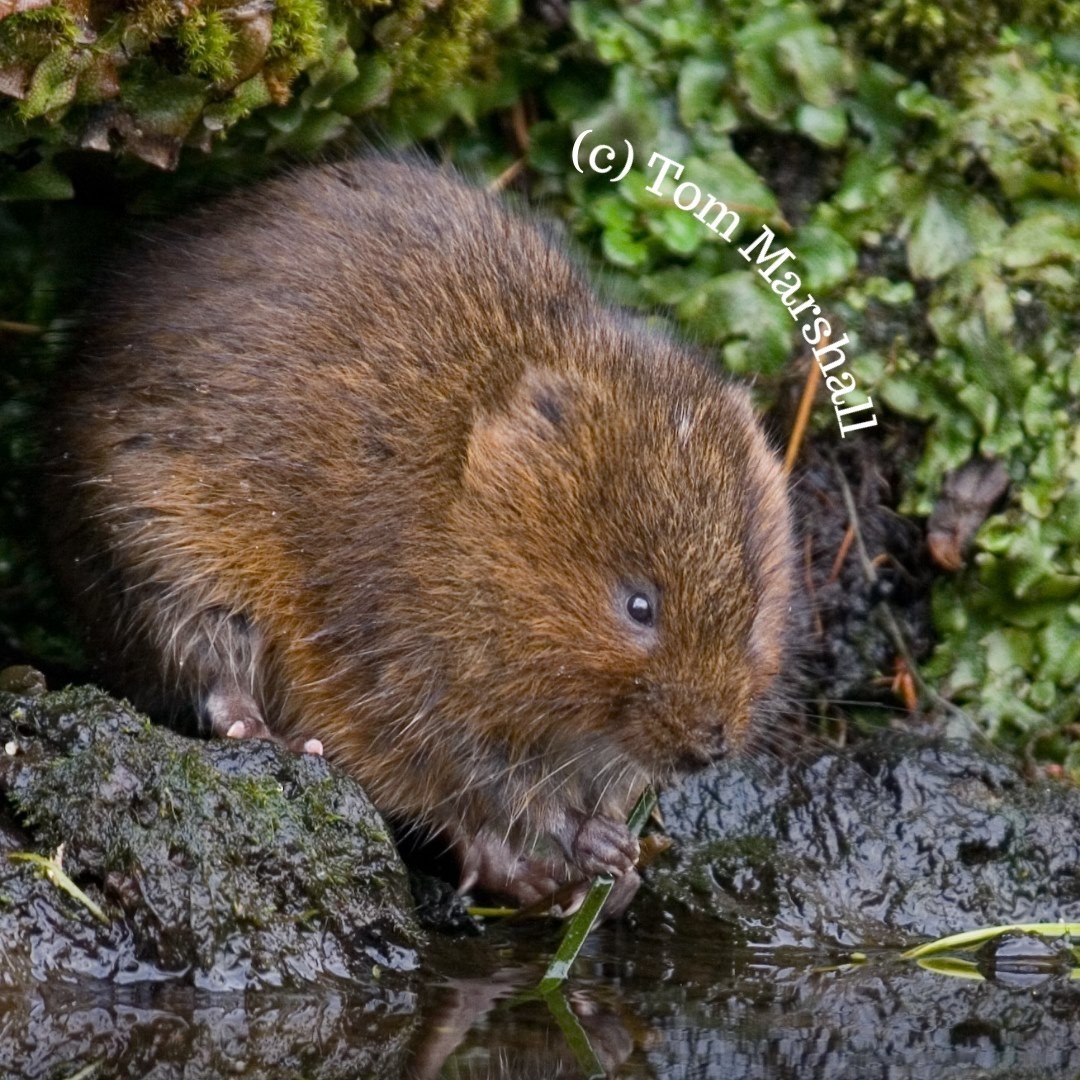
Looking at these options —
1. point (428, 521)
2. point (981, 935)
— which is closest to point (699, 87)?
point (428, 521)

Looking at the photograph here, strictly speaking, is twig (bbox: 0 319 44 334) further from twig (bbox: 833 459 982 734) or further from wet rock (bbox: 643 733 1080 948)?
twig (bbox: 833 459 982 734)

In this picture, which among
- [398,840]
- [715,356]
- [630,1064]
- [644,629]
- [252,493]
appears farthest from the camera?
[715,356]

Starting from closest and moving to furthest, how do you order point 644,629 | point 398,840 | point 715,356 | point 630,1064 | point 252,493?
1. point 630,1064
2. point 644,629
3. point 252,493
4. point 398,840
5. point 715,356

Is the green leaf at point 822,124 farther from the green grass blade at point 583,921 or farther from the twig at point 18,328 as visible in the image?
the twig at point 18,328

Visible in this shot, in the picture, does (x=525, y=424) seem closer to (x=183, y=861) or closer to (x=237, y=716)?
(x=237, y=716)

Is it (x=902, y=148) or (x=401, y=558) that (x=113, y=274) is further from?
(x=902, y=148)

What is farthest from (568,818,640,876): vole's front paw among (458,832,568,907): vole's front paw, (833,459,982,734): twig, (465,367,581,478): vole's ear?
(833,459,982,734): twig

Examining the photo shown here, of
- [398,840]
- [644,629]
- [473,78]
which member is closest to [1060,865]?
[644,629]
